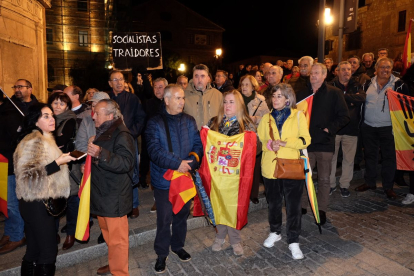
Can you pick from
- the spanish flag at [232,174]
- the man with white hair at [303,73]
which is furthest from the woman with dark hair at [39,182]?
the man with white hair at [303,73]

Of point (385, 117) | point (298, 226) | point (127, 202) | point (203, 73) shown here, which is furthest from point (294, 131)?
point (385, 117)

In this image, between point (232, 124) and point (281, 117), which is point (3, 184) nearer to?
point (232, 124)

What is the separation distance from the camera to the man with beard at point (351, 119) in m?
6.16

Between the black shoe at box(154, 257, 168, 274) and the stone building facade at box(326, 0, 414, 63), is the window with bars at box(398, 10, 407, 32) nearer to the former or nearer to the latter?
the stone building facade at box(326, 0, 414, 63)

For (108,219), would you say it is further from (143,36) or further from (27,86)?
(143,36)

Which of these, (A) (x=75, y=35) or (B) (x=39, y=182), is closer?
(B) (x=39, y=182)

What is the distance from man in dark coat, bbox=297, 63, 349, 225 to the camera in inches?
199

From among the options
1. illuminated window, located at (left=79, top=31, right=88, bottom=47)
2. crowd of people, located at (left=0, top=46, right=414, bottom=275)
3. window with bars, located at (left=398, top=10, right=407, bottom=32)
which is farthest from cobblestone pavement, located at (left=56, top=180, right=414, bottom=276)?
illuminated window, located at (left=79, top=31, right=88, bottom=47)

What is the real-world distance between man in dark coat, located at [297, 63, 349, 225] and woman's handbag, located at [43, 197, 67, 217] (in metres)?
3.83

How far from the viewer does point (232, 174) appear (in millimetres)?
4105

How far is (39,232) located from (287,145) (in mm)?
3107

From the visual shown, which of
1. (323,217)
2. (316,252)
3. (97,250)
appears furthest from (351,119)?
(97,250)

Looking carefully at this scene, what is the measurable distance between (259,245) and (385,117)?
382cm

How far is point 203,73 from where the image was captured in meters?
4.80
